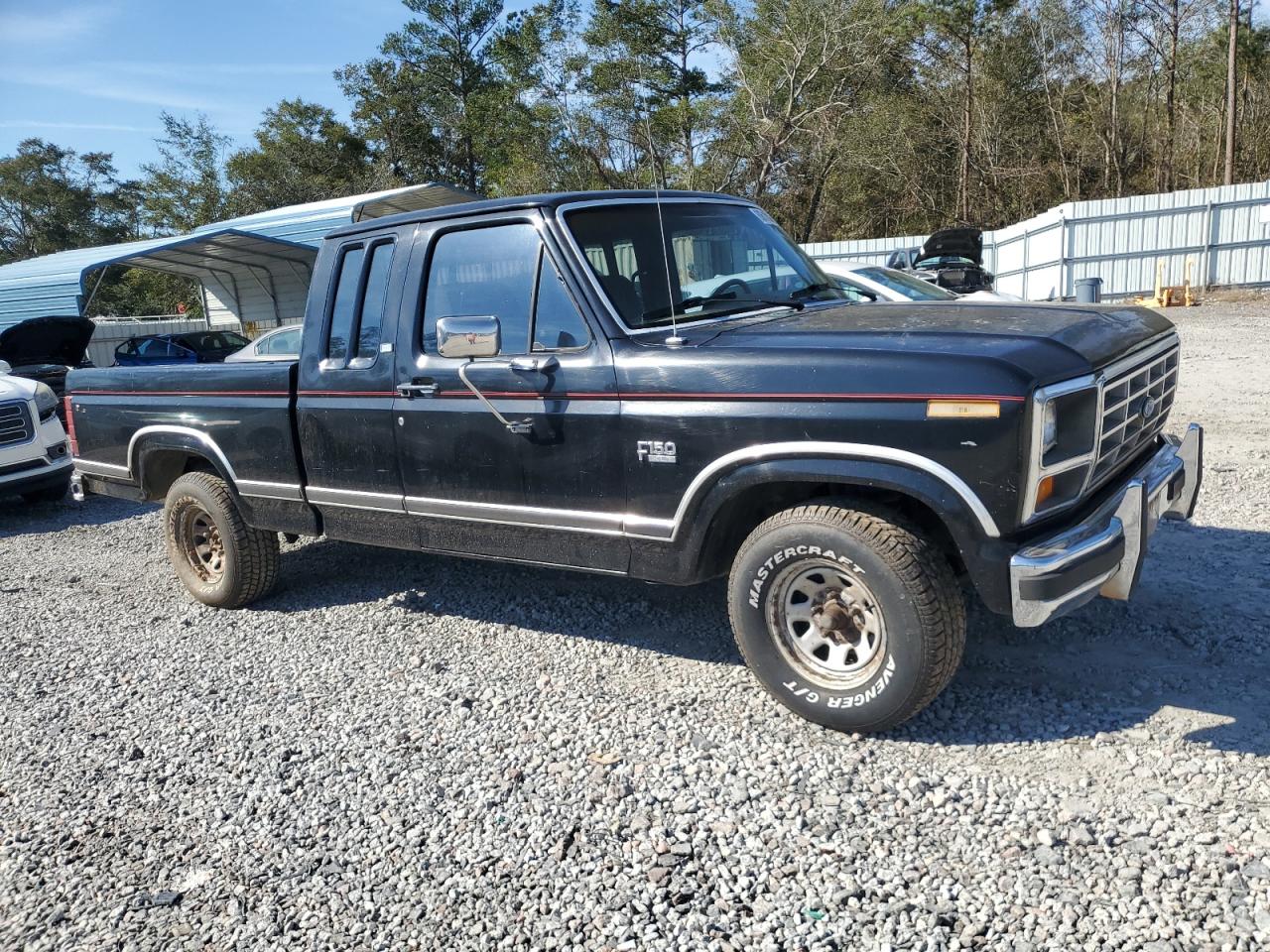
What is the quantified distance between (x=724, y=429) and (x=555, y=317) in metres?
0.98

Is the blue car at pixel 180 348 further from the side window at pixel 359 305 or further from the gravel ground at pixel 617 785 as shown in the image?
the side window at pixel 359 305

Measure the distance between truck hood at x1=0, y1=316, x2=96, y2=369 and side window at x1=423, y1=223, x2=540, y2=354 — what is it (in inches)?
397

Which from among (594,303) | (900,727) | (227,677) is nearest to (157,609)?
(227,677)

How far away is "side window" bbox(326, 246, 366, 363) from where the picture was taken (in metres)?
4.71

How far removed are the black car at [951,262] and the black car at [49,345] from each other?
11.7 meters

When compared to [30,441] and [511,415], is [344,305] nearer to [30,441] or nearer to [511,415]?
[511,415]

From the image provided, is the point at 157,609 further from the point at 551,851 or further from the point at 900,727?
the point at 900,727

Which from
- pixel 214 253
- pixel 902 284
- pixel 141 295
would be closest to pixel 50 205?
pixel 141 295

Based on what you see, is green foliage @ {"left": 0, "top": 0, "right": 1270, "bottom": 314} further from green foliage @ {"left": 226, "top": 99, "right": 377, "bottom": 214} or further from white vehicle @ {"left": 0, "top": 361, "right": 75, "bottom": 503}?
white vehicle @ {"left": 0, "top": 361, "right": 75, "bottom": 503}

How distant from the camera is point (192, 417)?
5367 millimetres

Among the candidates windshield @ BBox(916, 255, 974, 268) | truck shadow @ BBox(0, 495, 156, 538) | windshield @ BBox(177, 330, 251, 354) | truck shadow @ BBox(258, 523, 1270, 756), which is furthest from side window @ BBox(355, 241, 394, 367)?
windshield @ BBox(916, 255, 974, 268)

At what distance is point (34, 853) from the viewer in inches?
127

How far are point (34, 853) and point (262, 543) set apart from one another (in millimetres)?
2445

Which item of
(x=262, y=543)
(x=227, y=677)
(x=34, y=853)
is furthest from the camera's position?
(x=262, y=543)
